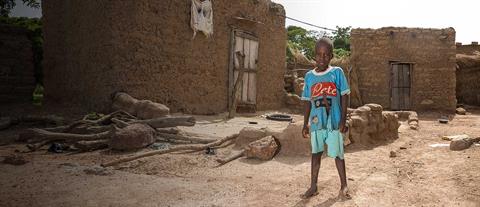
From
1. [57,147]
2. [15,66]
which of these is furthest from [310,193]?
[15,66]

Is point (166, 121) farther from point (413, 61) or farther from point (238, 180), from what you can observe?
point (413, 61)

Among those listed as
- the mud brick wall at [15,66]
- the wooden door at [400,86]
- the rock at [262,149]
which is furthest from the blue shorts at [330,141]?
the wooden door at [400,86]

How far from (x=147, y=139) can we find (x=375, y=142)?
3.41 m

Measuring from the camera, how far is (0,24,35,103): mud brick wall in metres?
9.44

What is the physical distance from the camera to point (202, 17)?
834 centimetres

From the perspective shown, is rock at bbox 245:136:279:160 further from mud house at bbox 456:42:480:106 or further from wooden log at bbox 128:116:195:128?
mud house at bbox 456:42:480:106

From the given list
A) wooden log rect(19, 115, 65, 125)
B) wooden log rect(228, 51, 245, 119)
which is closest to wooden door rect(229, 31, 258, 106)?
wooden log rect(228, 51, 245, 119)

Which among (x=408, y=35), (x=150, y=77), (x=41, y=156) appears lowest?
(x=41, y=156)

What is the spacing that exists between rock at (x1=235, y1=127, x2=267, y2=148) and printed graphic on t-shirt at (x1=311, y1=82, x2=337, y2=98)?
77.2 inches

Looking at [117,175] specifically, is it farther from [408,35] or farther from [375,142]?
[408,35]

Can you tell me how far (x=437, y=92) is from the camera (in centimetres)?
1260

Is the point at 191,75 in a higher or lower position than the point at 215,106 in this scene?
higher

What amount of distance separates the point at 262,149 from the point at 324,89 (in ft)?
5.25

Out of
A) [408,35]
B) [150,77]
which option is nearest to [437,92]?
[408,35]
